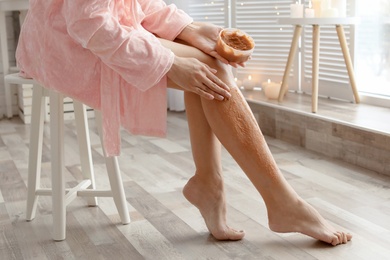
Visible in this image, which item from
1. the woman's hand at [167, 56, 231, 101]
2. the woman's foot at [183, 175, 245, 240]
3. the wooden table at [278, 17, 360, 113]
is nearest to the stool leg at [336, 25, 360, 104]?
the wooden table at [278, 17, 360, 113]

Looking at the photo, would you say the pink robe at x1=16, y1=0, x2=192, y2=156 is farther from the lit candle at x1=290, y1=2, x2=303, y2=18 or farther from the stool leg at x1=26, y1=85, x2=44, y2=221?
the lit candle at x1=290, y1=2, x2=303, y2=18

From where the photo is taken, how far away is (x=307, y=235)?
1.83 meters

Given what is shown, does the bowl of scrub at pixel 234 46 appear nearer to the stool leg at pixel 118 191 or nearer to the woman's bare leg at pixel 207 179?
the woman's bare leg at pixel 207 179

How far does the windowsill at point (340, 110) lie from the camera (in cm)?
281

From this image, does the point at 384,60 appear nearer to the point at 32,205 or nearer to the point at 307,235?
the point at 307,235

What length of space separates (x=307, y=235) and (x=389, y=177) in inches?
35.3

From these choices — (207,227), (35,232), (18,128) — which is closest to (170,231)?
(207,227)

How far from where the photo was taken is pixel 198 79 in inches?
65.6

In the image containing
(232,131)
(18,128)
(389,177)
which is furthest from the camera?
(18,128)

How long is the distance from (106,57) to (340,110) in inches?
69.8

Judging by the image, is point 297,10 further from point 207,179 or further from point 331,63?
point 207,179

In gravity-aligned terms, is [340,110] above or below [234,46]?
below

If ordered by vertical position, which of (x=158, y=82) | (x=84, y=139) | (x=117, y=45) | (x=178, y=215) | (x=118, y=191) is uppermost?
(x=117, y=45)

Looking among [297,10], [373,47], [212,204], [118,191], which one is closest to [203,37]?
[212,204]
